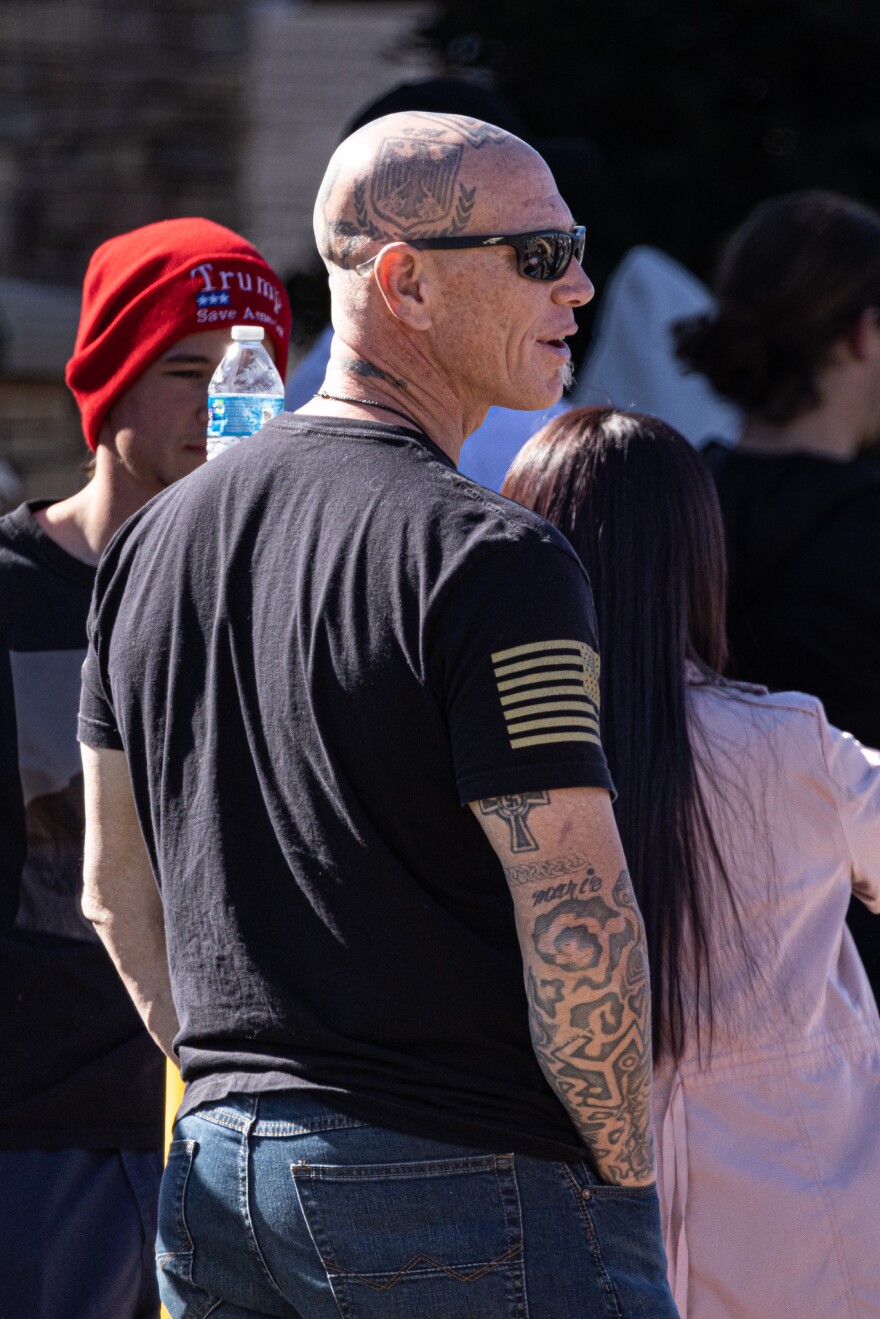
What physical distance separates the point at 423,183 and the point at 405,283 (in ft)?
0.35

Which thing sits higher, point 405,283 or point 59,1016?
point 405,283

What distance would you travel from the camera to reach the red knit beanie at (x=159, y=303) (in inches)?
107

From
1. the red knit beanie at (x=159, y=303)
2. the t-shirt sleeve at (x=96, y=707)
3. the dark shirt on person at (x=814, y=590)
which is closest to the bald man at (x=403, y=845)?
the t-shirt sleeve at (x=96, y=707)

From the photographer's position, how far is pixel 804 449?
316 centimetres

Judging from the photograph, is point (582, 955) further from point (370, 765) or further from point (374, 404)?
point (374, 404)

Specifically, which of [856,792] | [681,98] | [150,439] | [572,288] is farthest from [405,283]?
[681,98]

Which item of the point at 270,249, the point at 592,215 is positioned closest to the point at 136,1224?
the point at 592,215

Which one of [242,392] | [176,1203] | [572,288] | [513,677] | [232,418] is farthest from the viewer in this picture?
[242,392]

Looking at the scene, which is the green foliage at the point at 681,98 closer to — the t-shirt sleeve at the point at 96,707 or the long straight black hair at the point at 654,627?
the long straight black hair at the point at 654,627

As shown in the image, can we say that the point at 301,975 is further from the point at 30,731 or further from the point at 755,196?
the point at 755,196

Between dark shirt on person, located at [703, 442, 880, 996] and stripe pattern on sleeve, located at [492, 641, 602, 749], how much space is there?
3.96 ft

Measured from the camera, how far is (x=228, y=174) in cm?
949

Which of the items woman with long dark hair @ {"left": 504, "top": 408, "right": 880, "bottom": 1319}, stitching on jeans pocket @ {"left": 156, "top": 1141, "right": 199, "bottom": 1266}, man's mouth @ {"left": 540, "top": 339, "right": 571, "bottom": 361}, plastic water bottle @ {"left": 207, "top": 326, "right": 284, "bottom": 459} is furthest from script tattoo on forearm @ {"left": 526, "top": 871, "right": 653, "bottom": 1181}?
plastic water bottle @ {"left": 207, "top": 326, "right": 284, "bottom": 459}

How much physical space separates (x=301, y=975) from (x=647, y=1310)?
1.47 ft
